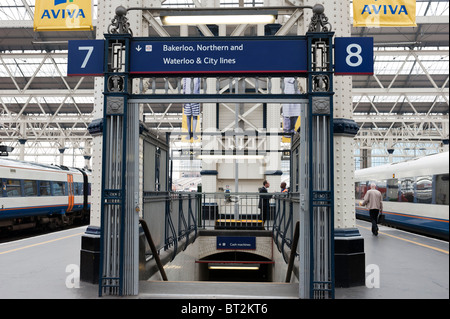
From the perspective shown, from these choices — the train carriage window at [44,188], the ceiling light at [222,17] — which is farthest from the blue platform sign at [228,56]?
the train carriage window at [44,188]

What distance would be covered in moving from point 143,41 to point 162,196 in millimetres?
3578

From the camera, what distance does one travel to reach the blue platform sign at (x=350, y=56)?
5801 mm

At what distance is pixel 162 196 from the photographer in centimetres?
865

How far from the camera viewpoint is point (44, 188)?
19.3m

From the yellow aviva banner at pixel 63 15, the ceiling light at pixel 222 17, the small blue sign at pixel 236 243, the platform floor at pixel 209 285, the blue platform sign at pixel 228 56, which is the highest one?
the yellow aviva banner at pixel 63 15

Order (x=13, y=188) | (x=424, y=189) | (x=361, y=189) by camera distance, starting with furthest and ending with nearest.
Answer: (x=361, y=189) → (x=13, y=188) → (x=424, y=189)

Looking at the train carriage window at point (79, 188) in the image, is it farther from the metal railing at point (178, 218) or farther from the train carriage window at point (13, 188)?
the metal railing at point (178, 218)

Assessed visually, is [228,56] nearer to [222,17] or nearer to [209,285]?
[222,17]

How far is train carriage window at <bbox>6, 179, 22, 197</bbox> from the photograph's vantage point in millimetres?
16172

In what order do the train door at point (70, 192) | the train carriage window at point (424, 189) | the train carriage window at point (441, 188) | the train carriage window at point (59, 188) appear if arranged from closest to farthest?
the train carriage window at point (441, 188) < the train carriage window at point (424, 189) < the train carriage window at point (59, 188) < the train door at point (70, 192)

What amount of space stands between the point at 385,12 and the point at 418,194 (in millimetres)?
8896

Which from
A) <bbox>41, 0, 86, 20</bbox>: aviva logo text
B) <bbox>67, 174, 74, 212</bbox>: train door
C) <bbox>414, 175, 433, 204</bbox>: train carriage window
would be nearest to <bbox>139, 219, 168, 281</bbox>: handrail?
<bbox>41, 0, 86, 20</bbox>: aviva logo text

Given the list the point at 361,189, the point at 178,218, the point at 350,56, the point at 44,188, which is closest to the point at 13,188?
the point at 44,188

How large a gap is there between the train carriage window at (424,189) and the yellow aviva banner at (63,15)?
1156cm
